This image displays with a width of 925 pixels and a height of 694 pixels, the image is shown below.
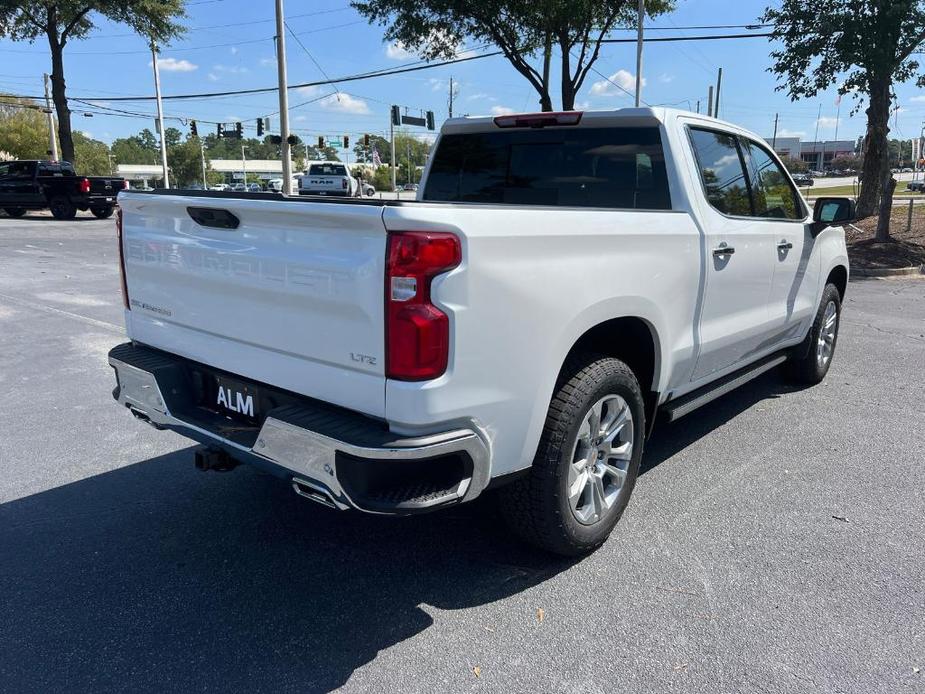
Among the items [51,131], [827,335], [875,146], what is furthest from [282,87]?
[51,131]

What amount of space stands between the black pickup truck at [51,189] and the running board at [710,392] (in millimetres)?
24068

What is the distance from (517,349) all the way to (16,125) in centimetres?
6928

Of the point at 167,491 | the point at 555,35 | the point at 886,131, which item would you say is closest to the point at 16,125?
the point at 555,35

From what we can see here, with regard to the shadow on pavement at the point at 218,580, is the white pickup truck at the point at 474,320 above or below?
above

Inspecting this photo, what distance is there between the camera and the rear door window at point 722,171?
405 centimetres

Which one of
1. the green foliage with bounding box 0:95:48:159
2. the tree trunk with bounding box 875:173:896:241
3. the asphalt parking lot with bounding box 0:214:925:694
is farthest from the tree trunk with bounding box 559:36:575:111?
the green foliage with bounding box 0:95:48:159

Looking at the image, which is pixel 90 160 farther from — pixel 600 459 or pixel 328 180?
pixel 600 459

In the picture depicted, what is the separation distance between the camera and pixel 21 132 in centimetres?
5925

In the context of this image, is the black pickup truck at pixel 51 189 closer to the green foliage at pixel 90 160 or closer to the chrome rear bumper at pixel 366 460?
the chrome rear bumper at pixel 366 460

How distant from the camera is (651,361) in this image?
3.61 m

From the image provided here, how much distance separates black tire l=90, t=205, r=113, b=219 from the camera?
2461 centimetres

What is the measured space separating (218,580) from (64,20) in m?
31.0

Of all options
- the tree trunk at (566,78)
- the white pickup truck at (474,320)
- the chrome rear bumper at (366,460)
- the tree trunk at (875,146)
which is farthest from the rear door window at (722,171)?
the tree trunk at (566,78)

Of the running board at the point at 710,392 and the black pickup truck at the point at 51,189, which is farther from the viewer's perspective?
the black pickup truck at the point at 51,189
